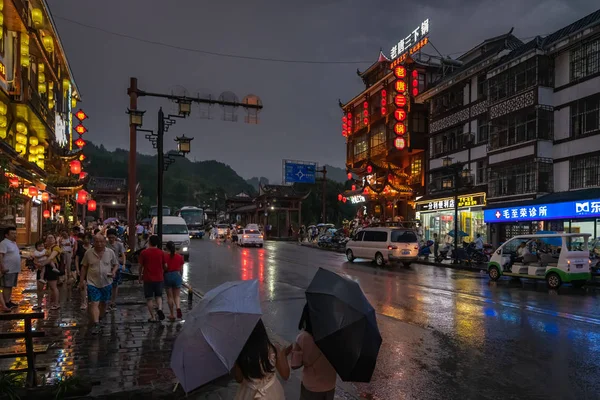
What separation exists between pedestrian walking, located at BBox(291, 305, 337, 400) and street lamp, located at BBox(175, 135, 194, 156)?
13.9 meters

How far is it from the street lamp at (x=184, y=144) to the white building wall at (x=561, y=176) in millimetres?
20259

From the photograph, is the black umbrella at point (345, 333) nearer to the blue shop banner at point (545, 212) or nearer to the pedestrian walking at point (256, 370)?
the pedestrian walking at point (256, 370)

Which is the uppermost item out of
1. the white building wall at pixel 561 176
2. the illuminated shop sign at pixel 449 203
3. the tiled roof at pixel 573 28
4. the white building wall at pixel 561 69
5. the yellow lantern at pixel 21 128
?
the tiled roof at pixel 573 28

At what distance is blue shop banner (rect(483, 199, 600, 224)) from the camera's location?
20953mm

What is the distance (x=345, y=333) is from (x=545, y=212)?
78.1 feet

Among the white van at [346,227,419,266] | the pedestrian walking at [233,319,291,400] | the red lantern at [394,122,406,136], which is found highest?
the red lantern at [394,122,406,136]

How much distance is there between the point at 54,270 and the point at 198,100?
8321 millimetres

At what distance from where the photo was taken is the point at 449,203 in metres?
32.1

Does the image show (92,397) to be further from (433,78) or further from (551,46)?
(433,78)

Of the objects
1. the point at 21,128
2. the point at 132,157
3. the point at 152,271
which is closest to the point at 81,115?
the point at 21,128

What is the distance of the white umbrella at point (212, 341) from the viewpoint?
9.14ft

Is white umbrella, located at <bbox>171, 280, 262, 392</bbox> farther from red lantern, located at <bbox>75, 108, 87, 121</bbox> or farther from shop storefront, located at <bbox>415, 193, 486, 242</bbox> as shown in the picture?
red lantern, located at <bbox>75, 108, 87, 121</bbox>

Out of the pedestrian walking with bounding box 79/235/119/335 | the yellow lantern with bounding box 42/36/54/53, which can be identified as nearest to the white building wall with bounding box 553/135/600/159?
the pedestrian walking with bounding box 79/235/119/335

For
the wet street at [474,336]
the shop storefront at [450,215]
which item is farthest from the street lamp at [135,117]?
the shop storefront at [450,215]
